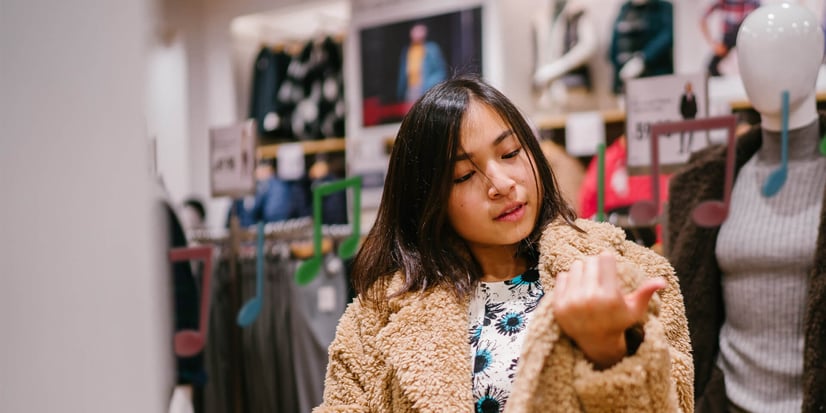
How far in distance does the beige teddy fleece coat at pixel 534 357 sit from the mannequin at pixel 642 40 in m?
2.18


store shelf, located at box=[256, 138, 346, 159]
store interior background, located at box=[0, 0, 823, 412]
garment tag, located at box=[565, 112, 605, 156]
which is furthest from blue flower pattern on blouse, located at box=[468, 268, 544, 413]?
store shelf, located at box=[256, 138, 346, 159]

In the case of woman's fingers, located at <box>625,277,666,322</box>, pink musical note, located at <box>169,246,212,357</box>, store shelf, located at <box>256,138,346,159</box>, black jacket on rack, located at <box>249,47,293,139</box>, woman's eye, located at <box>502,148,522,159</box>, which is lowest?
pink musical note, located at <box>169,246,212,357</box>

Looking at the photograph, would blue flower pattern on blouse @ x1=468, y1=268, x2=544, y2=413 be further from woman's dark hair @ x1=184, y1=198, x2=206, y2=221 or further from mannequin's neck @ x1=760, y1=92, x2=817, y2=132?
woman's dark hair @ x1=184, y1=198, x2=206, y2=221

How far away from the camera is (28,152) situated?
0.46 m

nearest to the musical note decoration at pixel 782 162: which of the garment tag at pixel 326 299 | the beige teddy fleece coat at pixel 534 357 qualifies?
the beige teddy fleece coat at pixel 534 357

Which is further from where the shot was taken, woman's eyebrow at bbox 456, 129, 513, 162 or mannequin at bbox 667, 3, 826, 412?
mannequin at bbox 667, 3, 826, 412

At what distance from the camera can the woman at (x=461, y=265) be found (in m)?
0.86

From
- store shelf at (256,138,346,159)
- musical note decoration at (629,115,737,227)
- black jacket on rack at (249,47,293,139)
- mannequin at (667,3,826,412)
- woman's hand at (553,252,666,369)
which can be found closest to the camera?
woman's hand at (553,252,666,369)

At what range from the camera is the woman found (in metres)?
0.86

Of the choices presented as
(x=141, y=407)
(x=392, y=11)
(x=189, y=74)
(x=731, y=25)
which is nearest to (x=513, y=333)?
(x=141, y=407)

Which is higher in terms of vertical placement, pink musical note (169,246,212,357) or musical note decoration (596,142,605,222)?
musical note decoration (596,142,605,222)

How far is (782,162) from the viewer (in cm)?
129

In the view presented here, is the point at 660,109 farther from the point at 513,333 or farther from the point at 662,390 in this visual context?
the point at 662,390

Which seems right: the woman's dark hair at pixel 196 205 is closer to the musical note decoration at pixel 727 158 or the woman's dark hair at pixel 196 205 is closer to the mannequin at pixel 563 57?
the mannequin at pixel 563 57
